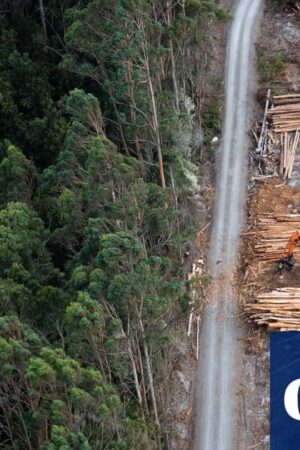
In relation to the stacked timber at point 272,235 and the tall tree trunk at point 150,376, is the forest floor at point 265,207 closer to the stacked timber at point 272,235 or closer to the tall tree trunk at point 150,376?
the stacked timber at point 272,235

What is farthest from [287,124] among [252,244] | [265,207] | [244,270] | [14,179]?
[14,179]

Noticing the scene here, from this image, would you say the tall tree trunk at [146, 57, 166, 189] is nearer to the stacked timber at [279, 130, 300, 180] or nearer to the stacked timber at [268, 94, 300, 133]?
the stacked timber at [279, 130, 300, 180]

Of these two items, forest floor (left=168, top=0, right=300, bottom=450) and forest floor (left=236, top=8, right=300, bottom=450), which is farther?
forest floor (left=236, top=8, right=300, bottom=450)

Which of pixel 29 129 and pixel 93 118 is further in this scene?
pixel 29 129

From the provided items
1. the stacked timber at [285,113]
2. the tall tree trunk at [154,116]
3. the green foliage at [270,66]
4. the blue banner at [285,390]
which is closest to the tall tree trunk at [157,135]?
the tall tree trunk at [154,116]

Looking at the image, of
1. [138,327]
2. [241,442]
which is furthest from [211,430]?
[138,327]

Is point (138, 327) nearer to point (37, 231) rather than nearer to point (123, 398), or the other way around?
point (123, 398)

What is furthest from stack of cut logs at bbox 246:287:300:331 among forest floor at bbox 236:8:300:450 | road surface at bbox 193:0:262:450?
road surface at bbox 193:0:262:450
